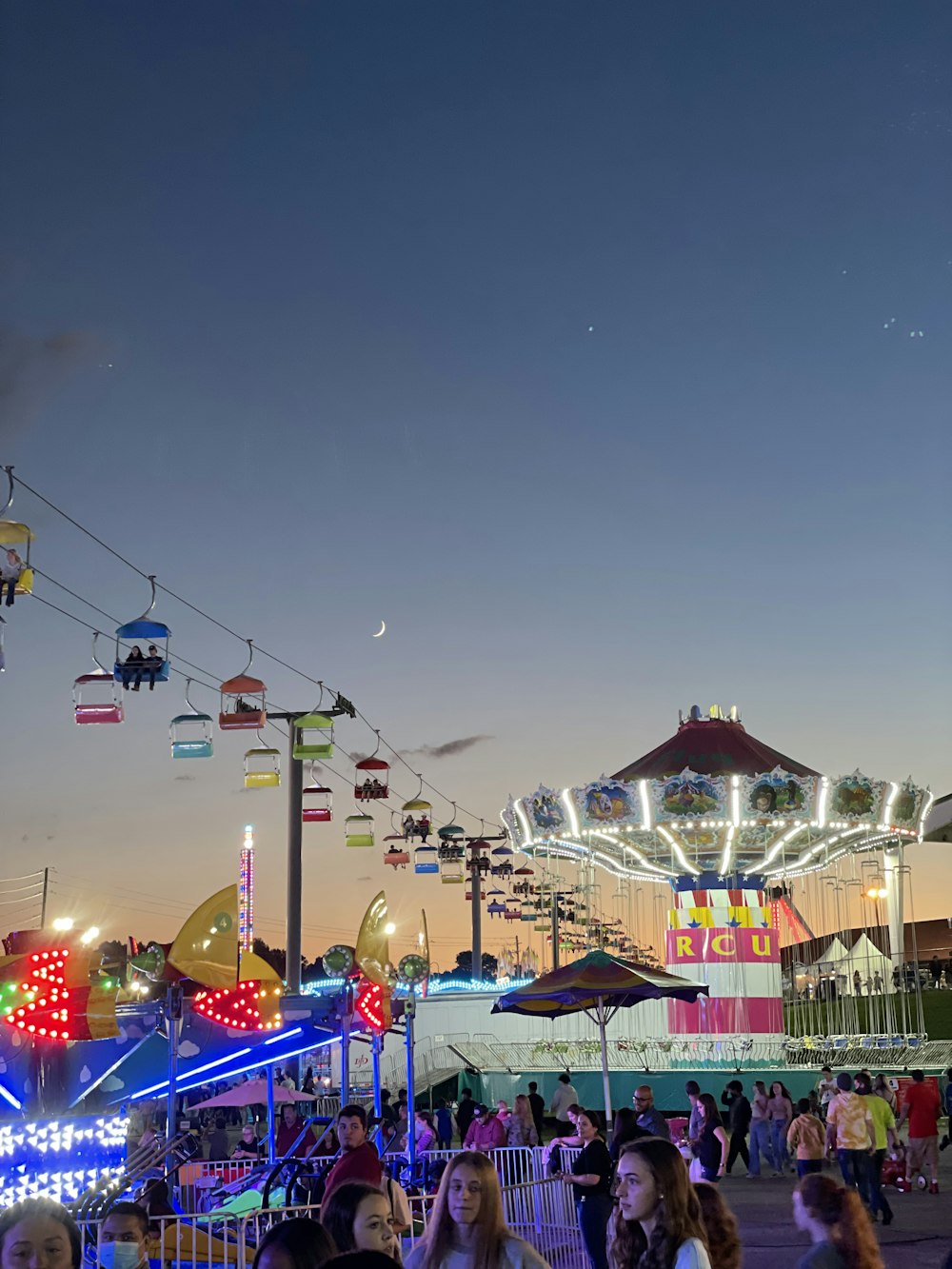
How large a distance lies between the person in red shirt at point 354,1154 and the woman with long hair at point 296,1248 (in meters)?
3.47

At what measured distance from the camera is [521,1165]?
14781mm

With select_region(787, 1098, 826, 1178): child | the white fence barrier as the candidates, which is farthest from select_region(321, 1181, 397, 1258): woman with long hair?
select_region(787, 1098, 826, 1178): child

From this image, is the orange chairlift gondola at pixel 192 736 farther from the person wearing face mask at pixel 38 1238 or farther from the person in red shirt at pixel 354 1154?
the person wearing face mask at pixel 38 1238

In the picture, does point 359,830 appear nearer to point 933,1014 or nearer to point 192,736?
point 192,736

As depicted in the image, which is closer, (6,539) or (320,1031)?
(6,539)

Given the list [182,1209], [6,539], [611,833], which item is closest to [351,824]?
[611,833]

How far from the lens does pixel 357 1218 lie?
15.6 feet

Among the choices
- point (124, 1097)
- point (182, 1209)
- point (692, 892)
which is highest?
point (692, 892)

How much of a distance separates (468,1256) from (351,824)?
71.7 ft

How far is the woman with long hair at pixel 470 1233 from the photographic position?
4531 mm

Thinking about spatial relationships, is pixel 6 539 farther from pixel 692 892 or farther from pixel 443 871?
Result: pixel 443 871

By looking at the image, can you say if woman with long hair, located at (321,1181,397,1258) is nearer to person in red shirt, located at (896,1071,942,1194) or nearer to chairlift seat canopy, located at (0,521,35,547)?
chairlift seat canopy, located at (0,521,35,547)

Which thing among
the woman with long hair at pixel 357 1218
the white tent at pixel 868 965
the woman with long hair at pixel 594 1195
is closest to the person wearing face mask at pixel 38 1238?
the woman with long hair at pixel 357 1218

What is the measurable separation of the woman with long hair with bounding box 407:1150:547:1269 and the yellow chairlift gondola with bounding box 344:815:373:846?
70.0 feet
